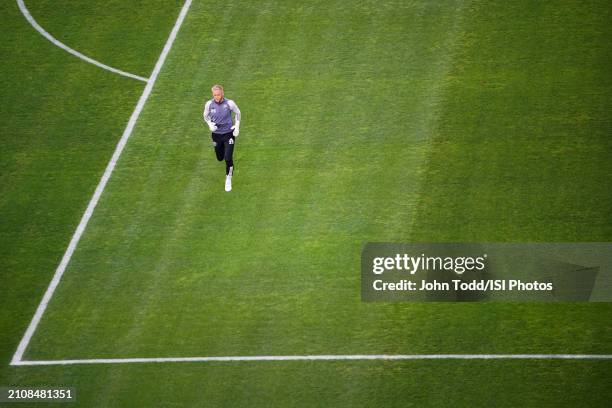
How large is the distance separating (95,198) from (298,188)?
3745mm

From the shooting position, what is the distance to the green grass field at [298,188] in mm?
16656

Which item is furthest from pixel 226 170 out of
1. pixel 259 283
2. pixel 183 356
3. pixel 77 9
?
pixel 77 9

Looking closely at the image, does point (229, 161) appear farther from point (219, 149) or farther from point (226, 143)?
point (219, 149)

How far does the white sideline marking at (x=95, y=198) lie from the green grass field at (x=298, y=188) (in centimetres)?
12

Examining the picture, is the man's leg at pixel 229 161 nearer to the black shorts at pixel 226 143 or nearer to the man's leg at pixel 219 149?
the black shorts at pixel 226 143

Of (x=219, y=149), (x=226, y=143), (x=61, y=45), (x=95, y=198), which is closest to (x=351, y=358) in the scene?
(x=226, y=143)

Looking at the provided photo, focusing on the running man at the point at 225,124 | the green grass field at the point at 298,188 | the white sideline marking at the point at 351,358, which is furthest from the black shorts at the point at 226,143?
the white sideline marking at the point at 351,358

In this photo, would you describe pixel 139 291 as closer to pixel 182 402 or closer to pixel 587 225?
pixel 182 402

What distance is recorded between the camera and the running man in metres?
20.3

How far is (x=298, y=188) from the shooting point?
2084cm

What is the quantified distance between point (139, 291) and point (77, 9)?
10525mm

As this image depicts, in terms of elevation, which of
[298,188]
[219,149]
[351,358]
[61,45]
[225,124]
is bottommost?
[61,45]

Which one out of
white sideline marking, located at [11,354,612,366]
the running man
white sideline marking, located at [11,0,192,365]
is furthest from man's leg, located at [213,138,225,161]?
white sideline marking, located at [11,354,612,366]

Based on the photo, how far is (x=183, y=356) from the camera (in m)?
17.0
